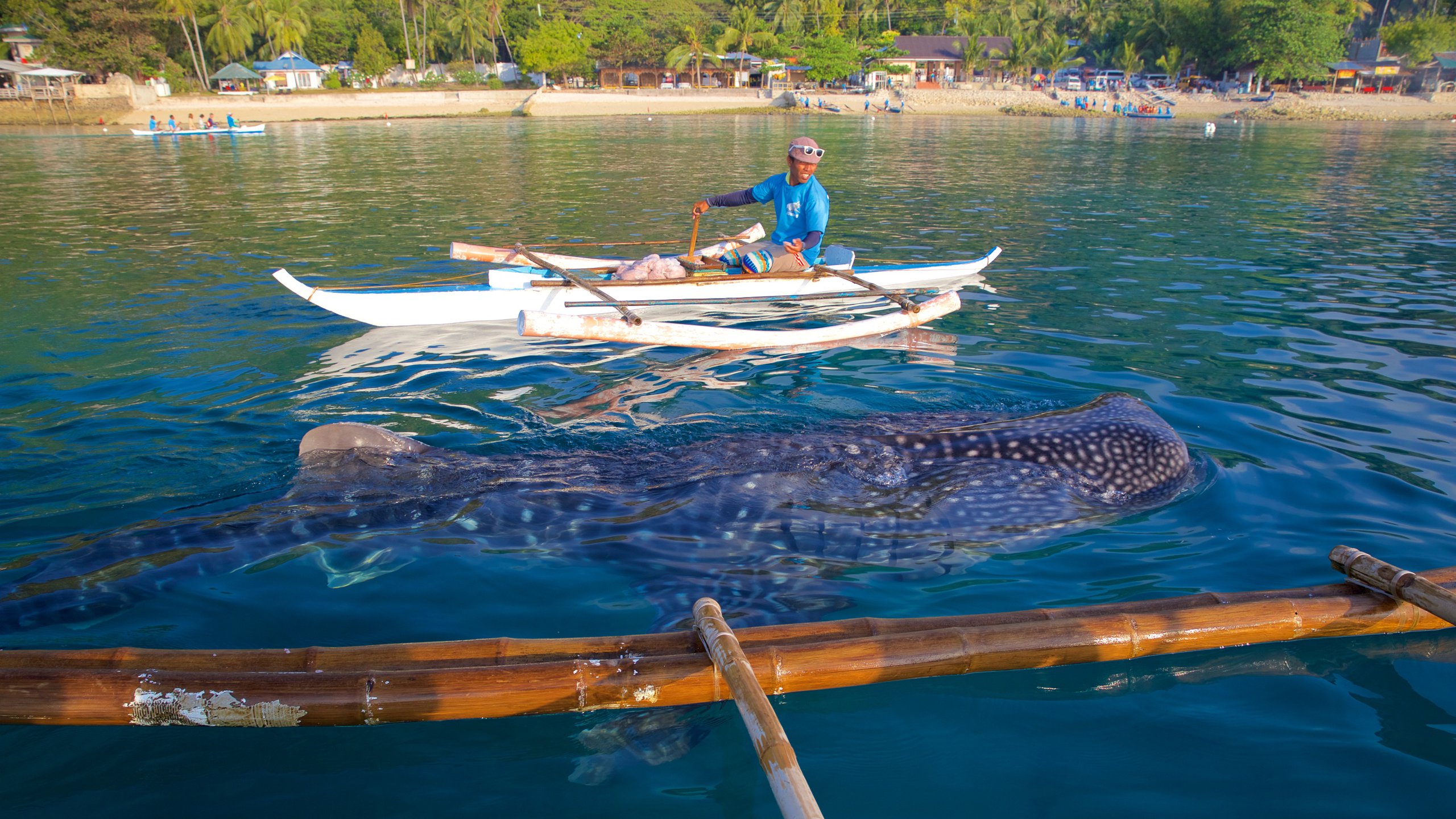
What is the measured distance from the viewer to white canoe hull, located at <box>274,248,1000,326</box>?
8.86 m

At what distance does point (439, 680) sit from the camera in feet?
9.79

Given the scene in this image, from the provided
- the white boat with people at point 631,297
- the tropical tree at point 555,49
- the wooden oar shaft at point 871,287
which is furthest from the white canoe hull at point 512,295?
the tropical tree at point 555,49

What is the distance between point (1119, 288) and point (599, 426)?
7.95 meters

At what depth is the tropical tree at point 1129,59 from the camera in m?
72.9

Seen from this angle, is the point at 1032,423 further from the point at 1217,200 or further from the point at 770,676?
the point at 1217,200

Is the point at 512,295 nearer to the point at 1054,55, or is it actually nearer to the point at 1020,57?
the point at 1020,57

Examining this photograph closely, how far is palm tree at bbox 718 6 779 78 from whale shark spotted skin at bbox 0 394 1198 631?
77.1m

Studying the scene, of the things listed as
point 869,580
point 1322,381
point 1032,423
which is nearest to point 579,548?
point 869,580

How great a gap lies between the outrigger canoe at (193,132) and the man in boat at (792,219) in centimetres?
4021

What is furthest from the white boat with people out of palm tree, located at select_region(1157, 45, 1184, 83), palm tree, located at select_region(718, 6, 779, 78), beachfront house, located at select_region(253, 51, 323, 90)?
palm tree, located at select_region(1157, 45, 1184, 83)

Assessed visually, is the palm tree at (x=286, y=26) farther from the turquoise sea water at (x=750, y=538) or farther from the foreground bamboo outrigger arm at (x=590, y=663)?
the foreground bamboo outrigger arm at (x=590, y=663)

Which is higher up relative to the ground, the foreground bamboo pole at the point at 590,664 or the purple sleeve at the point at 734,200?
the purple sleeve at the point at 734,200

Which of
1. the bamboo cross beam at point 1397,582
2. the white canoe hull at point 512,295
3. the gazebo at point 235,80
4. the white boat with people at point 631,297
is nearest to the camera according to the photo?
the bamboo cross beam at point 1397,582

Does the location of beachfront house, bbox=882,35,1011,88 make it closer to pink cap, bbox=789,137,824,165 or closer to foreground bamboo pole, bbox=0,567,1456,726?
pink cap, bbox=789,137,824,165
